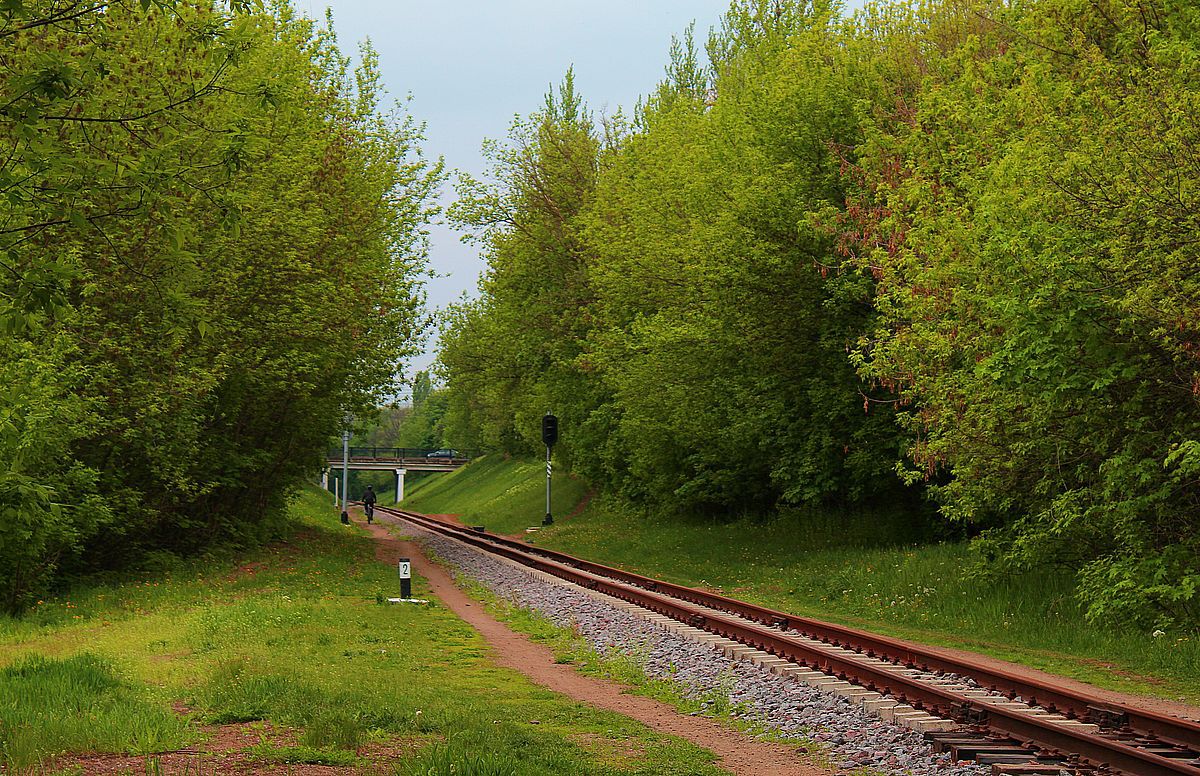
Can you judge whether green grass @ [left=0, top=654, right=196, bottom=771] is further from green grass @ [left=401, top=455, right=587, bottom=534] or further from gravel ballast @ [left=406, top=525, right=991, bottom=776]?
green grass @ [left=401, top=455, right=587, bottom=534]

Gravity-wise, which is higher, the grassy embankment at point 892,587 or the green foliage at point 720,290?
the green foliage at point 720,290

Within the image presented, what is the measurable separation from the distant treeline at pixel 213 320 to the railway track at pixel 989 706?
8.45 m

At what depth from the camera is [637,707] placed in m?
10.8

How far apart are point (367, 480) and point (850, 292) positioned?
141 meters

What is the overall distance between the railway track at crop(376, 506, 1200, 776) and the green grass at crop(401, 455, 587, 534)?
33.3 meters

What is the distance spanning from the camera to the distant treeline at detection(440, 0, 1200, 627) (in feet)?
47.4

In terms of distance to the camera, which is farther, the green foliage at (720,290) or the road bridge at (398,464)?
the road bridge at (398,464)

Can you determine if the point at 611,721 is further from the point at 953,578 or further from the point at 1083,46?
the point at 1083,46

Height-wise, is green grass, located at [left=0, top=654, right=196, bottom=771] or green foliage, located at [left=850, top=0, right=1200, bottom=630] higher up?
green foliage, located at [left=850, top=0, right=1200, bottom=630]

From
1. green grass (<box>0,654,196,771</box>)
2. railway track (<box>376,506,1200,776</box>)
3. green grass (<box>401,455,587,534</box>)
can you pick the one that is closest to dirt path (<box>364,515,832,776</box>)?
railway track (<box>376,506,1200,776</box>)

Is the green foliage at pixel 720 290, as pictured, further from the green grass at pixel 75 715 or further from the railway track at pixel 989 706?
the green grass at pixel 75 715

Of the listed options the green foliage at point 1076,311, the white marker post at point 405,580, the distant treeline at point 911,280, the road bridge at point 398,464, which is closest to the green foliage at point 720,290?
the distant treeline at point 911,280

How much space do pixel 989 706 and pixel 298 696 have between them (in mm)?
6003

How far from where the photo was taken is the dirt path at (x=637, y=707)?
834 cm
